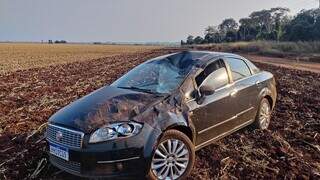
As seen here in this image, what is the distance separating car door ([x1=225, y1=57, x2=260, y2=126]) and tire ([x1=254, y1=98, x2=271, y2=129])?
0.70 feet

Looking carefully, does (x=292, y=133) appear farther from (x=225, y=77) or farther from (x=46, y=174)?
(x=46, y=174)

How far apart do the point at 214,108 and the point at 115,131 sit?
5.97 ft

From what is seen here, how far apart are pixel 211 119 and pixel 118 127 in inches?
66.6

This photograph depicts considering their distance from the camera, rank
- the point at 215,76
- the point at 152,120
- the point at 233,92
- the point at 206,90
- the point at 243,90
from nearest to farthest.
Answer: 1. the point at 152,120
2. the point at 206,90
3. the point at 215,76
4. the point at 233,92
5. the point at 243,90

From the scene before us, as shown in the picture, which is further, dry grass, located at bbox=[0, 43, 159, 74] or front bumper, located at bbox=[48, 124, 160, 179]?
dry grass, located at bbox=[0, 43, 159, 74]

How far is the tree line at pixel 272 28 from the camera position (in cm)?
6061

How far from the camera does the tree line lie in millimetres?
60612

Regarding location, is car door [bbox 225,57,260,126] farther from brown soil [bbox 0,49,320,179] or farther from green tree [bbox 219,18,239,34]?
green tree [bbox 219,18,239,34]

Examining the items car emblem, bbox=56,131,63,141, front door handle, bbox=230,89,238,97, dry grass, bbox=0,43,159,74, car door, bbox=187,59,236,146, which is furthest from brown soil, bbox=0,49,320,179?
dry grass, bbox=0,43,159,74

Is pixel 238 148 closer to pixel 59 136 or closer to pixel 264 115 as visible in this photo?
pixel 264 115

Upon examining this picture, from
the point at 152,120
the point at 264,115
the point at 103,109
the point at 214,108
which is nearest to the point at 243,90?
the point at 214,108

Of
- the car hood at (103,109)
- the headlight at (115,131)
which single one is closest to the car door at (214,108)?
the car hood at (103,109)

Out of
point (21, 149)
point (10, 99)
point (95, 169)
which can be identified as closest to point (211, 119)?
point (95, 169)

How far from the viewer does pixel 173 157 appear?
5.49 meters
